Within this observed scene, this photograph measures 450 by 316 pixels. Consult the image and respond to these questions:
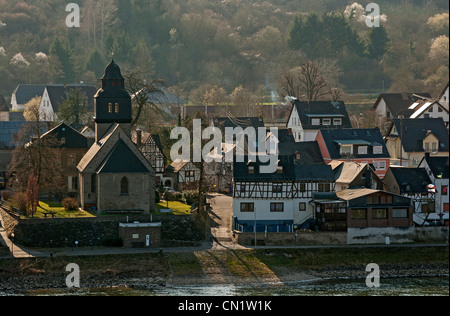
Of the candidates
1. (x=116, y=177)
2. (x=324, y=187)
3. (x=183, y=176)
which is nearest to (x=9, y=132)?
(x=183, y=176)

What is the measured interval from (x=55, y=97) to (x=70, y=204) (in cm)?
4621

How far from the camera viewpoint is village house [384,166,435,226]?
6027 cm

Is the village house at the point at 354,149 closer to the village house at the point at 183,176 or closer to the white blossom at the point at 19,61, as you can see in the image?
the village house at the point at 183,176

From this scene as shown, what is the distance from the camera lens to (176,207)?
204ft

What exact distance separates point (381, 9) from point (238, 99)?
189ft

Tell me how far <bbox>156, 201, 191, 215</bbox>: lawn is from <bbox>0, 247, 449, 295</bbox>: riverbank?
554 cm

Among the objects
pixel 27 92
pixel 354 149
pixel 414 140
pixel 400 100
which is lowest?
pixel 354 149

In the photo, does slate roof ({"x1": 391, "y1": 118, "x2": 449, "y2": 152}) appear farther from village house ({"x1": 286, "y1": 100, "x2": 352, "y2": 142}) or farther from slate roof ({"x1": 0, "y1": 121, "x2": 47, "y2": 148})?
slate roof ({"x1": 0, "y1": 121, "x2": 47, "y2": 148})

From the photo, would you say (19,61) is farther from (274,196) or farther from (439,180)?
(439,180)

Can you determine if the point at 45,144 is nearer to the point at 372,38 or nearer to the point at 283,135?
the point at 283,135

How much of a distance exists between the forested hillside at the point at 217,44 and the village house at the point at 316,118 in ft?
69.9

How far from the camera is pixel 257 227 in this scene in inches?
2307

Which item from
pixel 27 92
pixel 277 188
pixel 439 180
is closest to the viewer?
pixel 277 188

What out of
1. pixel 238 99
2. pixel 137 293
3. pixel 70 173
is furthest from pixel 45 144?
pixel 238 99
